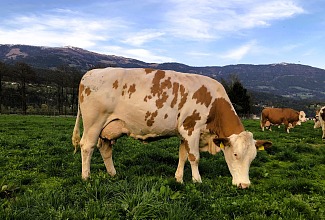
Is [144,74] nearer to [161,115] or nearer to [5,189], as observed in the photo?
[161,115]

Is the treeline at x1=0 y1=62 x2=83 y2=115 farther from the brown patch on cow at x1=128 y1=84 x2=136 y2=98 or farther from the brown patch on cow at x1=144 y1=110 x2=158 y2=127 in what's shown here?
the brown patch on cow at x1=144 y1=110 x2=158 y2=127

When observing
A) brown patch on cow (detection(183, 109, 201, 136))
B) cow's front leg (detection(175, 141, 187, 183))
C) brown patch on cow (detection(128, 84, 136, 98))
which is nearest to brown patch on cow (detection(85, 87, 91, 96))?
brown patch on cow (detection(128, 84, 136, 98))

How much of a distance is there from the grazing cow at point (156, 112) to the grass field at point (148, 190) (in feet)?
3.29

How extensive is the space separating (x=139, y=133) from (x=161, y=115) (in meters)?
0.79

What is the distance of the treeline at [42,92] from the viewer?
235ft

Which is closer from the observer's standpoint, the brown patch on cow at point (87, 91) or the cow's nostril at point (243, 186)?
the cow's nostril at point (243, 186)

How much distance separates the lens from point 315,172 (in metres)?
10.1

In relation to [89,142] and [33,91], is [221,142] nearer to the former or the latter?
[89,142]

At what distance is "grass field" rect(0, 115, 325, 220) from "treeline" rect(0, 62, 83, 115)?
204ft

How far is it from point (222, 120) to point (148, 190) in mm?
3373

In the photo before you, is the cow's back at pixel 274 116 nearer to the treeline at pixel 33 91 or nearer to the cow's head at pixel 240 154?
the cow's head at pixel 240 154

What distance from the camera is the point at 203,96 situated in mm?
8227

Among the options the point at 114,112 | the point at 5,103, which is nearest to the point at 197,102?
the point at 114,112

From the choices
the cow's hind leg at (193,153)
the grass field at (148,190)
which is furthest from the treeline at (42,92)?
the cow's hind leg at (193,153)
